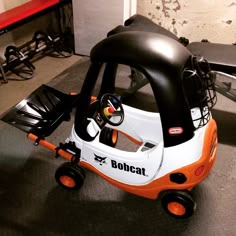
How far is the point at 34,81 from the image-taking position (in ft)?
9.17

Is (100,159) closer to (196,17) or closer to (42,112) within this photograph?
(42,112)

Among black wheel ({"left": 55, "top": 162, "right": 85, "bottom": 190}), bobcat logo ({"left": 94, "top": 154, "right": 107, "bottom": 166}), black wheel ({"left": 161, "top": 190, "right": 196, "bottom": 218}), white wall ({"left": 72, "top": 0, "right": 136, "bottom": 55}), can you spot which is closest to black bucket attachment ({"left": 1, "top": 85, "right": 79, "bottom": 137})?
black wheel ({"left": 55, "top": 162, "right": 85, "bottom": 190})

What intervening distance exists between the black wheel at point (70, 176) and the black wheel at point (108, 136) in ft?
0.75

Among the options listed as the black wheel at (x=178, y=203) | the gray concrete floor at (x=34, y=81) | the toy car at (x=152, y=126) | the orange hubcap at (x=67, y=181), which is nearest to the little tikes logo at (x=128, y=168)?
the toy car at (x=152, y=126)

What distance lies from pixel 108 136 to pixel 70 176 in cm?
36

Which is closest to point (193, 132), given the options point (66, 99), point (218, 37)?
point (66, 99)

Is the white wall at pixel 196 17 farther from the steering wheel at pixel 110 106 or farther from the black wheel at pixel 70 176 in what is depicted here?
the black wheel at pixel 70 176

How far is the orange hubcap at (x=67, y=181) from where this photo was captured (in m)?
1.67

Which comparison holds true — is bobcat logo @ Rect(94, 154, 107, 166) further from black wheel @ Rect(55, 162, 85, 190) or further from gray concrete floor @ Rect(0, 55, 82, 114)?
gray concrete floor @ Rect(0, 55, 82, 114)

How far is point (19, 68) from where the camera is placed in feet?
9.86

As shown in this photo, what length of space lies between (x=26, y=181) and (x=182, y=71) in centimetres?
110

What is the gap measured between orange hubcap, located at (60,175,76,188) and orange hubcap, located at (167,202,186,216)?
518 mm

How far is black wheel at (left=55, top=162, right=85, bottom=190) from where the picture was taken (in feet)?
5.32

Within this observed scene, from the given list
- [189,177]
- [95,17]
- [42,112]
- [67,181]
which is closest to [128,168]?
[189,177]
